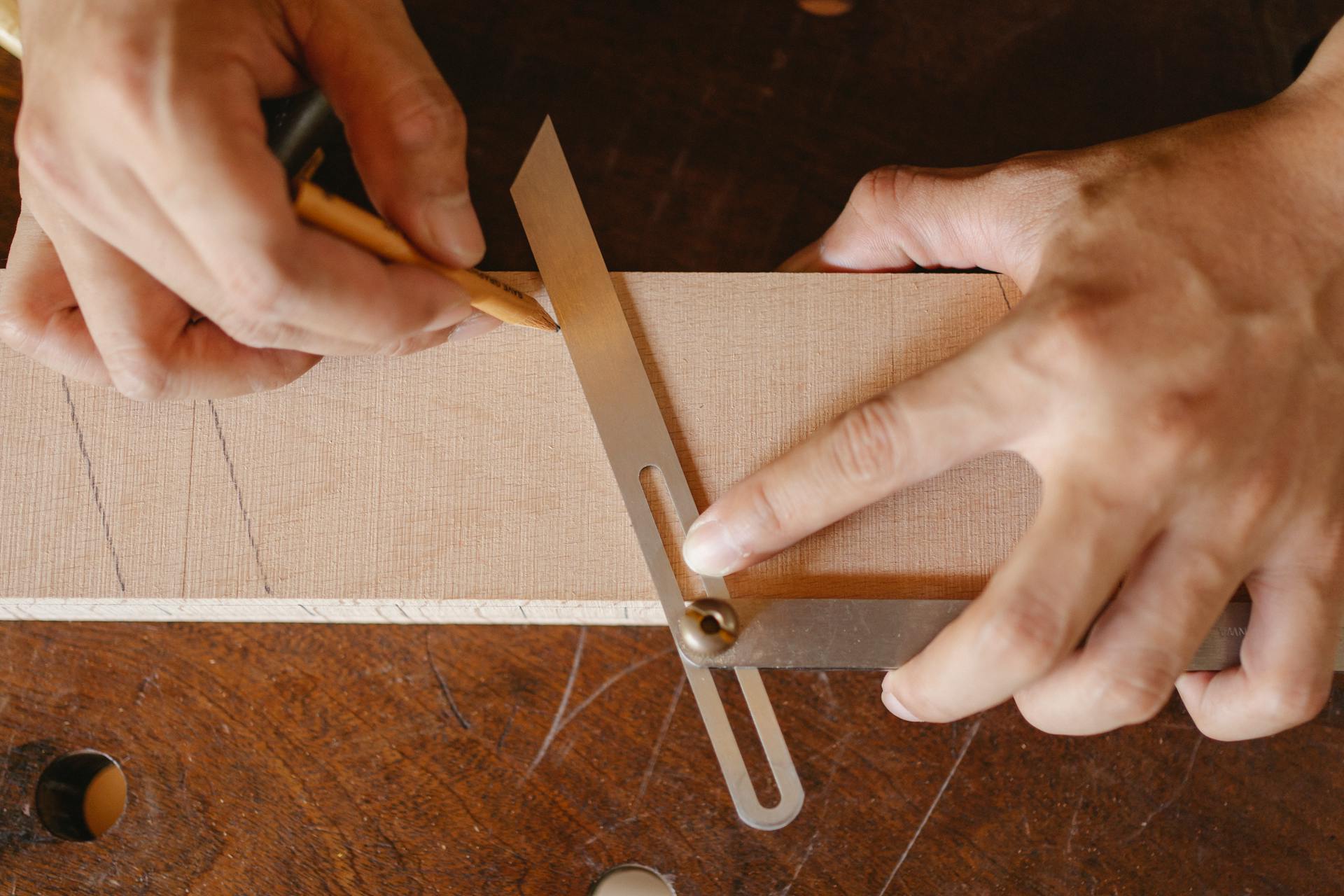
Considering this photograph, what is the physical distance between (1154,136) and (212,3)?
1058 millimetres

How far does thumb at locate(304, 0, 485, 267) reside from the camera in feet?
2.83

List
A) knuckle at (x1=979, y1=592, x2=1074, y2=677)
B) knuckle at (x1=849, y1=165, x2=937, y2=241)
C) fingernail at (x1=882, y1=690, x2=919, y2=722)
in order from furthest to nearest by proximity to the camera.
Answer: knuckle at (x1=849, y1=165, x2=937, y2=241)
fingernail at (x1=882, y1=690, x2=919, y2=722)
knuckle at (x1=979, y1=592, x2=1074, y2=677)

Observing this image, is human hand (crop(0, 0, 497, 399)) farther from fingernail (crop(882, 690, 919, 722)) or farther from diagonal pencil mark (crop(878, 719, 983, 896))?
diagonal pencil mark (crop(878, 719, 983, 896))

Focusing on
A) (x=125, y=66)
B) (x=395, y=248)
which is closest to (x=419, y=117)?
(x=395, y=248)

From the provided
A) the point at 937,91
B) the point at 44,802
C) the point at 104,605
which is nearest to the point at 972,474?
the point at 937,91

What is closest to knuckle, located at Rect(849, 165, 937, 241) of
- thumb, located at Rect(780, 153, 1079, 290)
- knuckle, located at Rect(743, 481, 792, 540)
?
thumb, located at Rect(780, 153, 1079, 290)

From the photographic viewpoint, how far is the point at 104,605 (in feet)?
3.53

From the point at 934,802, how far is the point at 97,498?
1.18m

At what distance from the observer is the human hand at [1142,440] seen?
0.86 m

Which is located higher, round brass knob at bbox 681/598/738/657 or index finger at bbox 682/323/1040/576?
index finger at bbox 682/323/1040/576

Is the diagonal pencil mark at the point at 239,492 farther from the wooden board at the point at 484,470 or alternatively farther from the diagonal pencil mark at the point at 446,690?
the diagonal pencil mark at the point at 446,690

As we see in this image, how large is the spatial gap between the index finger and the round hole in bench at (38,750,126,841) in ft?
3.48

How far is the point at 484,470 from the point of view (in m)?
0.99

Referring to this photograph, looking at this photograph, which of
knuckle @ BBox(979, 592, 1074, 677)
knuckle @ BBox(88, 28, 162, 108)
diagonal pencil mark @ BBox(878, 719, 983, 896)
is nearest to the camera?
knuckle @ BBox(88, 28, 162, 108)
